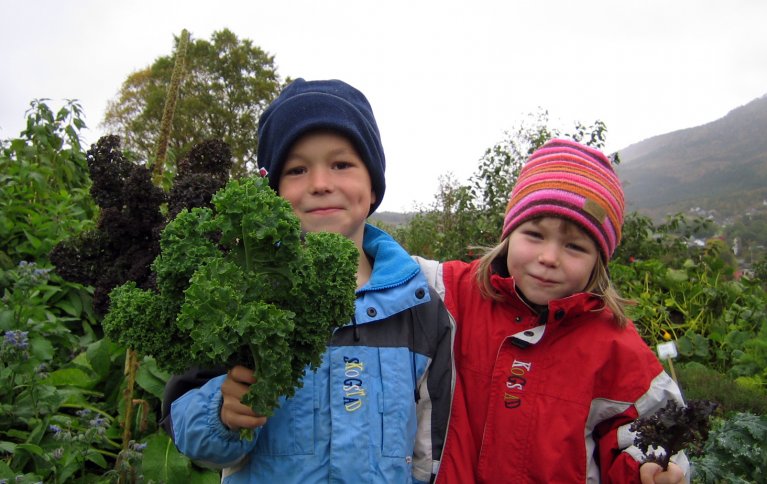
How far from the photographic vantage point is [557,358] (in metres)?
2.18

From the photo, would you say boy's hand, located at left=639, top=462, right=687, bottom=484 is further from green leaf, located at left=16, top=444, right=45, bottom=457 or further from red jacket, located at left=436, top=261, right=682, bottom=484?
green leaf, located at left=16, top=444, right=45, bottom=457

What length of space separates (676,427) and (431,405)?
2.88ft

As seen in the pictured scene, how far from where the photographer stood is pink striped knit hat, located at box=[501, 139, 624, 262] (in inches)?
84.4

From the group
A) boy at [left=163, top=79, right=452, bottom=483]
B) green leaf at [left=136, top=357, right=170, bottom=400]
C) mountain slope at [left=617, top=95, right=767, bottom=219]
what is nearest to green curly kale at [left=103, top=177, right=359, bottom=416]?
boy at [left=163, top=79, right=452, bottom=483]

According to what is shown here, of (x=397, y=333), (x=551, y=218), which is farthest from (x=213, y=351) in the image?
(x=551, y=218)

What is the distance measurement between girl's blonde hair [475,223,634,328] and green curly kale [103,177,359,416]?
1049mm

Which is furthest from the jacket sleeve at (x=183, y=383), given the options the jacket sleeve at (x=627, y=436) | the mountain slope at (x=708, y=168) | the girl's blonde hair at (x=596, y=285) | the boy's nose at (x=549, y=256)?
the mountain slope at (x=708, y=168)

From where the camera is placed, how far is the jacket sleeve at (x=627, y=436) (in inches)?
78.6

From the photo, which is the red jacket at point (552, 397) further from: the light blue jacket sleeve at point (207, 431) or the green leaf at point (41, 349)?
the green leaf at point (41, 349)

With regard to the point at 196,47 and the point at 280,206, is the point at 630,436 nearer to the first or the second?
the point at 280,206

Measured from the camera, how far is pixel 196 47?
23.6 metres

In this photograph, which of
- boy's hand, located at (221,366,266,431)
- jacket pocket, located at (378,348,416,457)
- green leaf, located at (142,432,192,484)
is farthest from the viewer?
green leaf, located at (142,432,192,484)

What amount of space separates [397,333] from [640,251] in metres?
6.83

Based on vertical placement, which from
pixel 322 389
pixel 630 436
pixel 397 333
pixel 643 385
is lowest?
pixel 630 436
